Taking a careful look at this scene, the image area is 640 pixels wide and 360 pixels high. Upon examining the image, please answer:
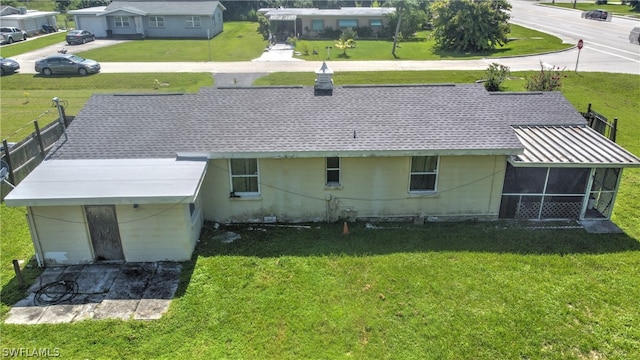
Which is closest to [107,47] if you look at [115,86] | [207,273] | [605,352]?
[115,86]

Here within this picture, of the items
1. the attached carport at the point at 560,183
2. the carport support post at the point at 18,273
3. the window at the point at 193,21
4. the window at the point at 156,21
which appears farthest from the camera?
the window at the point at 156,21

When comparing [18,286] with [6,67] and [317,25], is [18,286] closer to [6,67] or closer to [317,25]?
[6,67]

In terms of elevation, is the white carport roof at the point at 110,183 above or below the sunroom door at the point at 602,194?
above

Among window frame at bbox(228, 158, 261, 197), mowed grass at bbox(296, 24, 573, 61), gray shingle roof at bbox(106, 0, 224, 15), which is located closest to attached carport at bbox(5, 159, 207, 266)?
window frame at bbox(228, 158, 261, 197)

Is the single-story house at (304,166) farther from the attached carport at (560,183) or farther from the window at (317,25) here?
the window at (317,25)

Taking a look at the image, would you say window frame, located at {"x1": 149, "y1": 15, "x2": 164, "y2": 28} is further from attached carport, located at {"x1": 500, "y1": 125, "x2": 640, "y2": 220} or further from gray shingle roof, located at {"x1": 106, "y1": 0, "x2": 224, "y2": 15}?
attached carport, located at {"x1": 500, "y1": 125, "x2": 640, "y2": 220}

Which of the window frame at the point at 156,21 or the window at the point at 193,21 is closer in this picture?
the window at the point at 193,21

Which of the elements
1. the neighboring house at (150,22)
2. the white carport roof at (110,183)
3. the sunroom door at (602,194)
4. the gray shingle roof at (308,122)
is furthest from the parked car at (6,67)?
the sunroom door at (602,194)
